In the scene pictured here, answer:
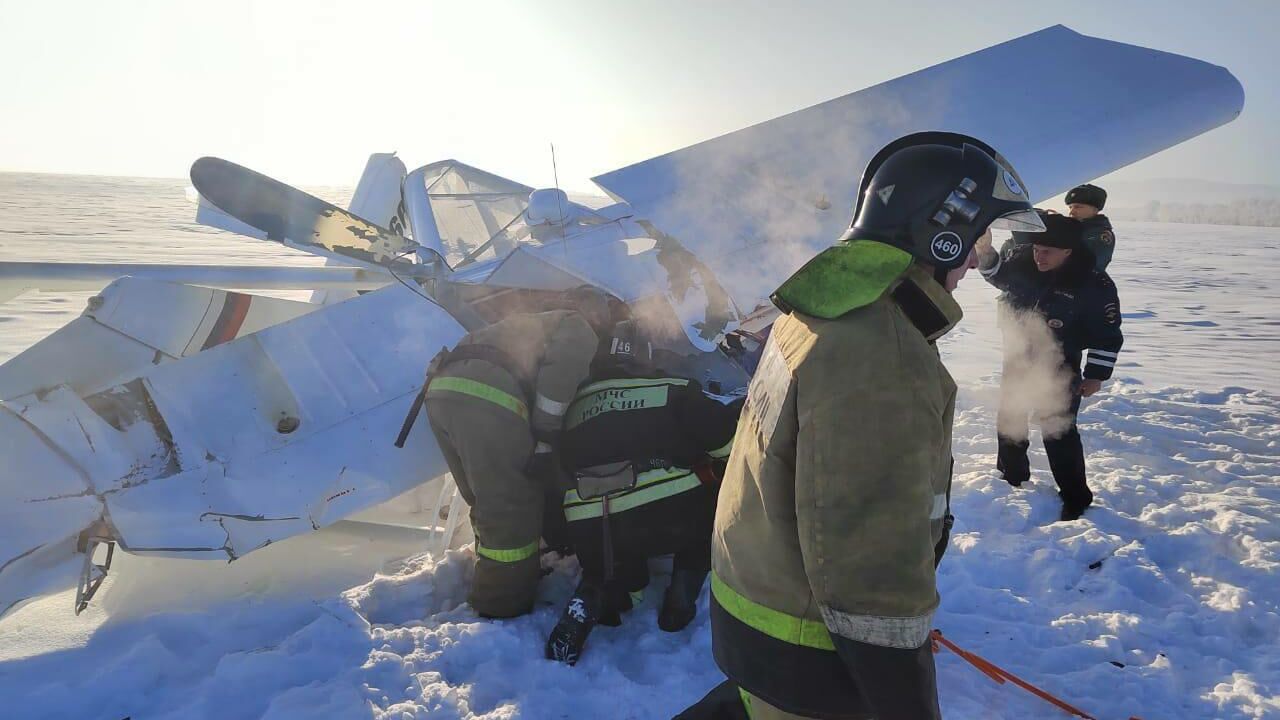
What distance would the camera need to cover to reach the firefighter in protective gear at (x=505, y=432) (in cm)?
298

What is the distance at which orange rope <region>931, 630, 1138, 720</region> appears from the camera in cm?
241

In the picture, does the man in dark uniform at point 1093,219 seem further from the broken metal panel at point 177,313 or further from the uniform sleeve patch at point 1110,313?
the broken metal panel at point 177,313

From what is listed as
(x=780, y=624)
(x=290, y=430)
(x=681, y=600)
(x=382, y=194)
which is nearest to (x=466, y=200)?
(x=382, y=194)

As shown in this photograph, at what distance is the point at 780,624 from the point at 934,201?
2.97 ft

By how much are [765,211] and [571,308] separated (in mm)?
1185

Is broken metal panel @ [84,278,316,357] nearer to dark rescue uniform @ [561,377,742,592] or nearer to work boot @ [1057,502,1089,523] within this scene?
dark rescue uniform @ [561,377,742,592]

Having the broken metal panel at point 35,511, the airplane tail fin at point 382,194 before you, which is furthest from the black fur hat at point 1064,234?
the airplane tail fin at point 382,194

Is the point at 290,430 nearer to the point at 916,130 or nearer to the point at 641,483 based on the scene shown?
the point at 641,483

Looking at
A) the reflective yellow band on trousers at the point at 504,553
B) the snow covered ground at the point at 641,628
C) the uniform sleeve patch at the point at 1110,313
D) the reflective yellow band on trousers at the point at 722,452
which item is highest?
the uniform sleeve patch at the point at 1110,313

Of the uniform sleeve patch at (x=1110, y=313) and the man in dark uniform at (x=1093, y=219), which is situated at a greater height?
the man in dark uniform at (x=1093, y=219)

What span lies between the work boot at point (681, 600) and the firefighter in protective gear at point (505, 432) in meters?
0.61

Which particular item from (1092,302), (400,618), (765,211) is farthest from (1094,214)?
(400,618)

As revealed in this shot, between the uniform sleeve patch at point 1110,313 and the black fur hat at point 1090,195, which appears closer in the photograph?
the uniform sleeve patch at point 1110,313

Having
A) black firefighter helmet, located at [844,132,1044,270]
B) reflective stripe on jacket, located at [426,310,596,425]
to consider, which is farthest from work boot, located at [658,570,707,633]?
black firefighter helmet, located at [844,132,1044,270]
